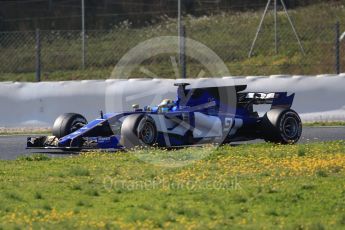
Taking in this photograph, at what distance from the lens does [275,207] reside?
27.2 feet

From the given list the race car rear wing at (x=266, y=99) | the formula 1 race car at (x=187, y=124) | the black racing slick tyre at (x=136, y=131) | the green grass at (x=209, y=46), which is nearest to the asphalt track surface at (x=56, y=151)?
the formula 1 race car at (x=187, y=124)

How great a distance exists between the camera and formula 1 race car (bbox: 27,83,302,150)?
527 inches

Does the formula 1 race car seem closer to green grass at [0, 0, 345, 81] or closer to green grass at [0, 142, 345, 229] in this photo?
green grass at [0, 142, 345, 229]

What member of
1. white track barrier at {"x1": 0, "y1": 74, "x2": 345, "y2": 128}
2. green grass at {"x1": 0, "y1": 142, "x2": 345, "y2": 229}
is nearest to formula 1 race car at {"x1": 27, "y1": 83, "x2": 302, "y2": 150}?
green grass at {"x1": 0, "y1": 142, "x2": 345, "y2": 229}

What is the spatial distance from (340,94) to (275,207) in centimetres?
1065

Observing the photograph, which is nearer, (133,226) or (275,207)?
(133,226)

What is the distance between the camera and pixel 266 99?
573 inches

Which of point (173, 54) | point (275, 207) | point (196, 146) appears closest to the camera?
point (275, 207)

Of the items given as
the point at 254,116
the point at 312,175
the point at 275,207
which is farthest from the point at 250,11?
the point at 275,207

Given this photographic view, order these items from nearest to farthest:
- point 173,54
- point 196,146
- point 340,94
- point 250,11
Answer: point 196,146 → point 340,94 → point 173,54 → point 250,11

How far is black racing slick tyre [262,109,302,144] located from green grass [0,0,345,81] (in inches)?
347

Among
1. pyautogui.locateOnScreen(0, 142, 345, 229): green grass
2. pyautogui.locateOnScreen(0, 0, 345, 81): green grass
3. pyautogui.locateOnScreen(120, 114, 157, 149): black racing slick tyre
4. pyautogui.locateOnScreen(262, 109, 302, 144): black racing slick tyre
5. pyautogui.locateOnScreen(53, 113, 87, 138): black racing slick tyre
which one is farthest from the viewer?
pyautogui.locateOnScreen(0, 0, 345, 81): green grass

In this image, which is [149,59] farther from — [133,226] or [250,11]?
[133,226]

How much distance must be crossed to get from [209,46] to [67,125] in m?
12.2
